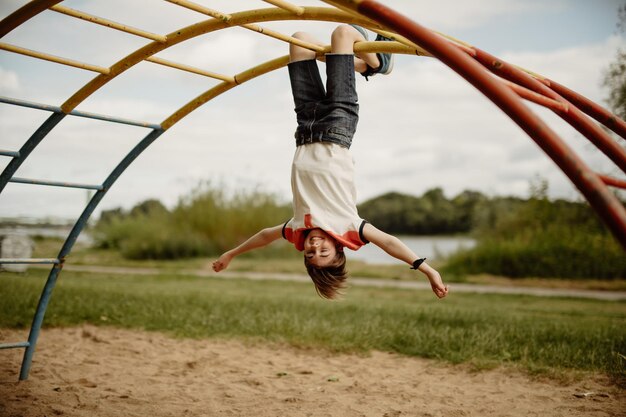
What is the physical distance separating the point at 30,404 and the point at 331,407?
167 cm

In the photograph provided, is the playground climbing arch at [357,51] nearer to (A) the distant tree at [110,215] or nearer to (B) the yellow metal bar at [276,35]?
(B) the yellow metal bar at [276,35]

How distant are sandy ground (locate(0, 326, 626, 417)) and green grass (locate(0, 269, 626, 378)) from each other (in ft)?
0.81

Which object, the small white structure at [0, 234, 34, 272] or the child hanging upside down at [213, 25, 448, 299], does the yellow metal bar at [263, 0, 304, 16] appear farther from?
the small white structure at [0, 234, 34, 272]

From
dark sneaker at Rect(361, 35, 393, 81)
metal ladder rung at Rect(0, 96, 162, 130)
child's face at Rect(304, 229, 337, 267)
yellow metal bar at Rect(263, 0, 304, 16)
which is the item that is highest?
dark sneaker at Rect(361, 35, 393, 81)

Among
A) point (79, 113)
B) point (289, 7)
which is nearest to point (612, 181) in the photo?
point (289, 7)

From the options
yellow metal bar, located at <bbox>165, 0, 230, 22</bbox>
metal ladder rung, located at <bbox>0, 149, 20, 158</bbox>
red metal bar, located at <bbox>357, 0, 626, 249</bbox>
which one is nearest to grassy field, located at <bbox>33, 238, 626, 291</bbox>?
metal ladder rung, located at <bbox>0, 149, 20, 158</bbox>

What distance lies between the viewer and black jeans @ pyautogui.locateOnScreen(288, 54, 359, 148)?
2783mm

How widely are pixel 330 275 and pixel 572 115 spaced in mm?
1602

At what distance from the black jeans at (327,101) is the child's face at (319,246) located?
49 cm

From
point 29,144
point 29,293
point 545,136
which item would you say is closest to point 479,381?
point 545,136

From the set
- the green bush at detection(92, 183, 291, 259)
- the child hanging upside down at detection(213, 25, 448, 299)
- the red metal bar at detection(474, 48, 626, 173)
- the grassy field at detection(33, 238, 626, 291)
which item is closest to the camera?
the red metal bar at detection(474, 48, 626, 173)

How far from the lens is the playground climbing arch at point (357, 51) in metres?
1.58

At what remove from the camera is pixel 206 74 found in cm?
321

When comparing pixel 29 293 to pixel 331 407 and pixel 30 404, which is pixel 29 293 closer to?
pixel 30 404
